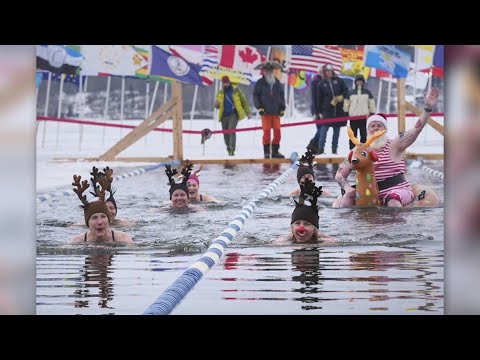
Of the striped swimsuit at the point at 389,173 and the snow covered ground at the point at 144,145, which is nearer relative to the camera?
the striped swimsuit at the point at 389,173

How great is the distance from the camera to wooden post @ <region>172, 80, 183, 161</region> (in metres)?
12.0

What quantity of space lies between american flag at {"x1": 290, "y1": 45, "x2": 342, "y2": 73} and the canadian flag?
1.50 feet

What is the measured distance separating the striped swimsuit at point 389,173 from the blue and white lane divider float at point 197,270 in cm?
107

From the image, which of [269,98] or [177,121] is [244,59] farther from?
[177,121]

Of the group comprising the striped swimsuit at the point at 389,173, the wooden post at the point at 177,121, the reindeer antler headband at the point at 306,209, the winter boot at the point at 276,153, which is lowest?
the reindeer antler headband at the point at 306,209

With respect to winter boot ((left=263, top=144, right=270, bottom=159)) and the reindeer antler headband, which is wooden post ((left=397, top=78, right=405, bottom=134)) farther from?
the reindeer antler headband

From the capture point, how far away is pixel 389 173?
868 cm

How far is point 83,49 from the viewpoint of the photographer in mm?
14172

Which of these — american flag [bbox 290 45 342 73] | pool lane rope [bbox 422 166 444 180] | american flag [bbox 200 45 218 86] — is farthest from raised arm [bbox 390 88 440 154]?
american flag [bbox 200 45 218 86]

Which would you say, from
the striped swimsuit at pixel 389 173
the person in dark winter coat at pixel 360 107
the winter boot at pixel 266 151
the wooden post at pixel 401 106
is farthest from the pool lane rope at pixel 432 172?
the striped swimsuit at pixel 389 173

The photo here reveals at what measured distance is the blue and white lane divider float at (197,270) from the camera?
5.30 m

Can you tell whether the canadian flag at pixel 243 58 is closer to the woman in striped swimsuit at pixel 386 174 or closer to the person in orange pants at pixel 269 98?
the person in orange pants at pixel 269 98

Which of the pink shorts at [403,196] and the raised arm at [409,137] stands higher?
the raised arm at [409,137]
